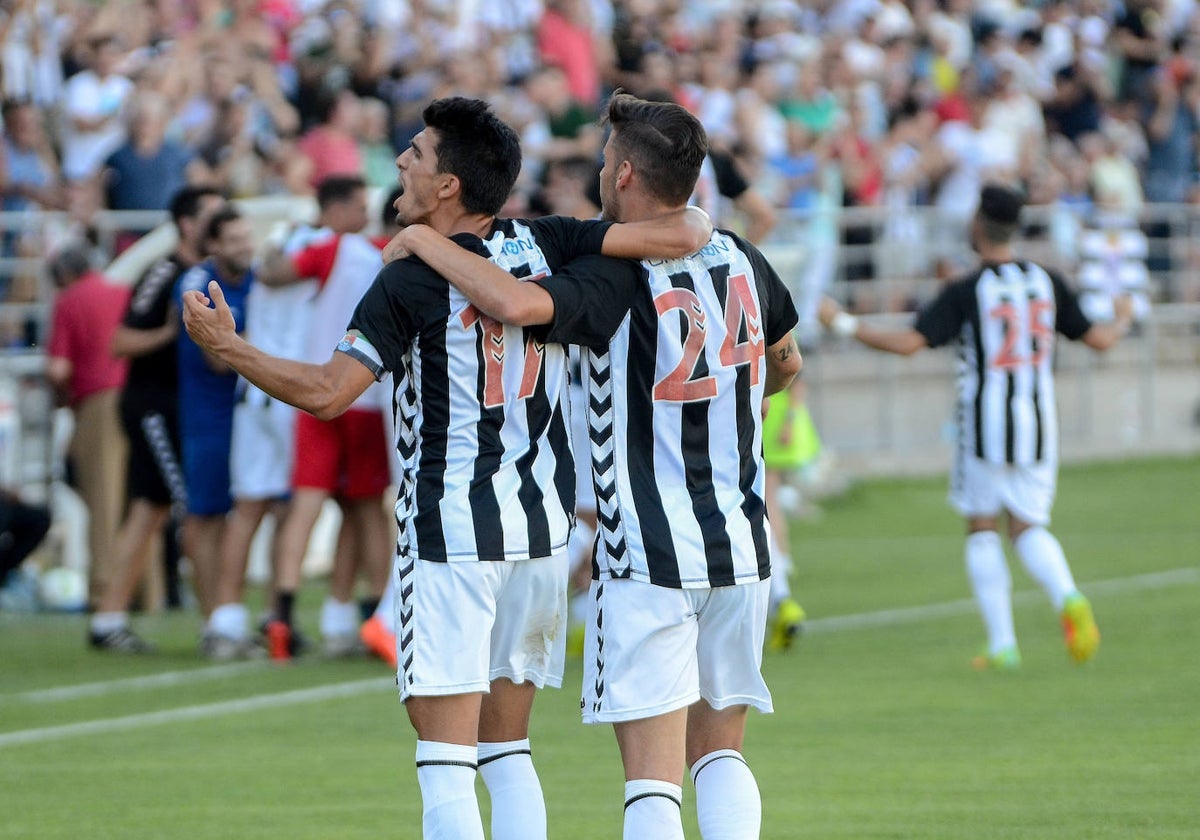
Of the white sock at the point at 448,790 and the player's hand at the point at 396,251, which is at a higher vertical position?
the player's hand at the point at 396,251

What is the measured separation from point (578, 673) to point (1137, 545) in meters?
6.08

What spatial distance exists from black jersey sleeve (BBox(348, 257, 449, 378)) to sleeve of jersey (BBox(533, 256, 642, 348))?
26cm

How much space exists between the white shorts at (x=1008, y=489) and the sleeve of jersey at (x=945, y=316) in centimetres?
63

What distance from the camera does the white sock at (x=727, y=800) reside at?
4742 millimetres

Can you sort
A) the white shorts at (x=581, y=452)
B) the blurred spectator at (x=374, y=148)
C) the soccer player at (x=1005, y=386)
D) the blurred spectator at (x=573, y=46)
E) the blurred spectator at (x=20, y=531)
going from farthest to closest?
the blurred spectator at (x=573, y=46) < the blurred spectator at (x=374, y=148) < the blurred spectator at (x=20, y=531) < the white shorts at (x=581, y=452) < the soccer player at (x=1005, y=386)

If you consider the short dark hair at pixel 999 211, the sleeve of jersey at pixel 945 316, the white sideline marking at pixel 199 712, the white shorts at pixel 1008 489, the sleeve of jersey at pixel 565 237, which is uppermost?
the short dark hair at pixel 999 211

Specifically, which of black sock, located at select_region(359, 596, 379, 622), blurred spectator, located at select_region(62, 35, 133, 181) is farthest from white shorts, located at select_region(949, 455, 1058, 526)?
blurred spectator, located at select_region(62, 35, 133, 181)

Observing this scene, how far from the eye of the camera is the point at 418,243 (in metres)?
4.61

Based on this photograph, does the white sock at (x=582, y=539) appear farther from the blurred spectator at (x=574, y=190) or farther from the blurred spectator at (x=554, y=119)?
the blurred spectator at (x=554, y=119)

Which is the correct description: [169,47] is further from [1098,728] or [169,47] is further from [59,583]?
[1098,728]

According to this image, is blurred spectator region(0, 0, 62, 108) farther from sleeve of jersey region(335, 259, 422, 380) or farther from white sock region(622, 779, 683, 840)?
white sock region(622, 779, 683, 840)

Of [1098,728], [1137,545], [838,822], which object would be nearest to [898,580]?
[1137,545]

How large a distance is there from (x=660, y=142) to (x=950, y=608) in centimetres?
725

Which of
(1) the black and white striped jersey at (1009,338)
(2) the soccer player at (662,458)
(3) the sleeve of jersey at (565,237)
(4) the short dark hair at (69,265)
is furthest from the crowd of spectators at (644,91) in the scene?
(2) the soccer player at (662,458)
